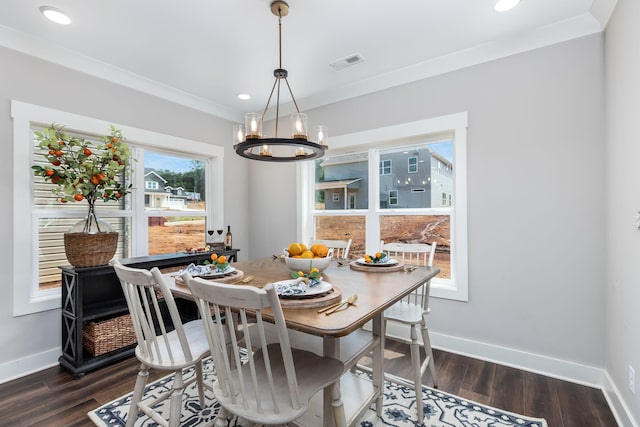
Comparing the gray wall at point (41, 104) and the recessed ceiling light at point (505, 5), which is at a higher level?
the recessed ceiling light at point (505, 5)

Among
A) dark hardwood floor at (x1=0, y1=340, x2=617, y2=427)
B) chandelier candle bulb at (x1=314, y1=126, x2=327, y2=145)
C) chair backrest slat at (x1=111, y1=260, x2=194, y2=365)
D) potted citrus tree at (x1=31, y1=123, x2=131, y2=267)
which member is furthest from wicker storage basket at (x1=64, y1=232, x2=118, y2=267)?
chandelier candle bulb at (x1=314, y1=126, x2=327, y2=145)

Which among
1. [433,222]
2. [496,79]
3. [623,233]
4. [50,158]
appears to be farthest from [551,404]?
[50,158]

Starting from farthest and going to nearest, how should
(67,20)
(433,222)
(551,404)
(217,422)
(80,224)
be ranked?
(433,222) → (80,224) → (67,20) → (551,404) → (217,422)

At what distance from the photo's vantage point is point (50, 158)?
2359mm

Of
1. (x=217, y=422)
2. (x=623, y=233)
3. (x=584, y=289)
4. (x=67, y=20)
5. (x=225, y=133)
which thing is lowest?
(x=217, y=422)

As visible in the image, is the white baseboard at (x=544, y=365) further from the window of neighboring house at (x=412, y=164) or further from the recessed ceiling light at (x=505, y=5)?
the recessed ceiling light at (x=505, y=5)

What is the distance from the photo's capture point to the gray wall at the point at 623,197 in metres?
1.68

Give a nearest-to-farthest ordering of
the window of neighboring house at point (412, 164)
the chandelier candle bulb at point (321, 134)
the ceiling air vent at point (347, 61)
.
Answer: the chandelier candle bulb at point (321, 134)
the ceiling air vent at point (347, 61)
the window of neighboring house at point (412, 164)

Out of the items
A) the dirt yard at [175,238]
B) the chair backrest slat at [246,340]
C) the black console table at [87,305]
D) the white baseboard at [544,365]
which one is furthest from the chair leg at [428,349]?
the dirt yard at [175,238]

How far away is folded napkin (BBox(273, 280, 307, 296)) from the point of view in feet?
4.56

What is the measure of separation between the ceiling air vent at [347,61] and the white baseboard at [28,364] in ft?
11.2

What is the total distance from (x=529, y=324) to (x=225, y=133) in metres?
3.75

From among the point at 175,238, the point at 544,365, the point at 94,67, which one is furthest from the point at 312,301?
the point at 94,67

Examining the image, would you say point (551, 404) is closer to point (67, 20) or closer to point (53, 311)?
point (53, 311)
